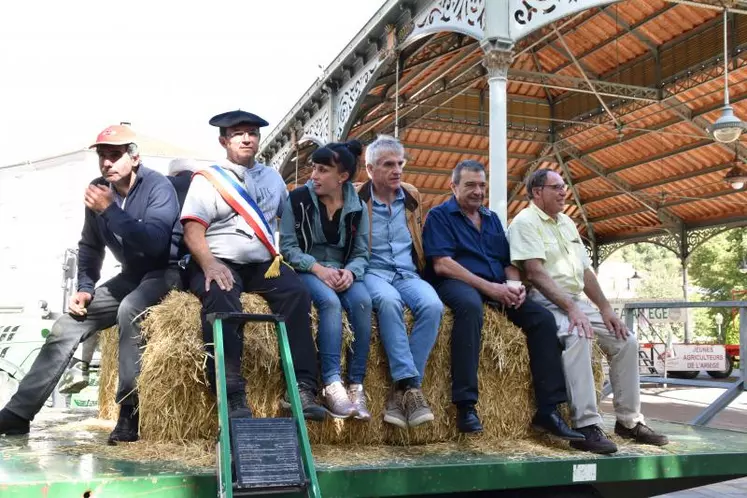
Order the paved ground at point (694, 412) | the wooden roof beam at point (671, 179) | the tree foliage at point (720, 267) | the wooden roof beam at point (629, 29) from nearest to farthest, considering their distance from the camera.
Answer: the paved ground at point (694, 412) → the wooden roof beam at point (629, 29) → the wooden roof beam at point (671, 179) → the tree foliage at point (720, 267)

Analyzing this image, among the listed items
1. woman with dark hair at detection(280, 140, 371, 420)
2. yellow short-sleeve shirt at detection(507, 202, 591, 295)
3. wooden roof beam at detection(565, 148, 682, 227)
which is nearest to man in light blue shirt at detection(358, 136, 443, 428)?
woman with dark hair at detection(280, 140, 371, 420)

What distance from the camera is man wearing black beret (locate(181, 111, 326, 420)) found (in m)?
3.12

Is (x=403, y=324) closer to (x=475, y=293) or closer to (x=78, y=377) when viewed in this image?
(x=475, y=293)

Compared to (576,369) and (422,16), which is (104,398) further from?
(422,16)

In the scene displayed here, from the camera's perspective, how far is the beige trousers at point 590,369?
3.74m

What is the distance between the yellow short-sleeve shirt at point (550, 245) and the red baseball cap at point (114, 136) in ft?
6.77

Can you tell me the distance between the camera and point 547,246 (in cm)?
419

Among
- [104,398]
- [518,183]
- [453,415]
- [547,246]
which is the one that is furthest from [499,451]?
[518,183]

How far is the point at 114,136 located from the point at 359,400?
1.63 meters

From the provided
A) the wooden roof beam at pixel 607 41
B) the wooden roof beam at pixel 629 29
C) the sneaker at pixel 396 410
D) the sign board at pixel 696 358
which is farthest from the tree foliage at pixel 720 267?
the sneaker at pixel 396 410

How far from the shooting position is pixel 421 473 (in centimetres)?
288

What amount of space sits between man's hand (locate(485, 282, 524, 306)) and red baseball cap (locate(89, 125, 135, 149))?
192 cm

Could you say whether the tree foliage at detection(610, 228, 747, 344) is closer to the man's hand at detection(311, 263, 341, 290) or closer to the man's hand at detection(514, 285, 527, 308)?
the man's hand at detection(514, 285, 527, 308)

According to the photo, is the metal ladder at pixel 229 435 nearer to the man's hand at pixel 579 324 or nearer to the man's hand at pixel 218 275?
the man's hand at pixel 218 275
